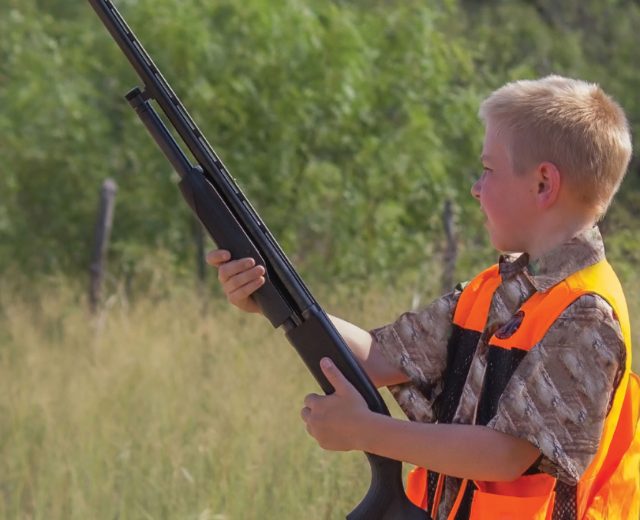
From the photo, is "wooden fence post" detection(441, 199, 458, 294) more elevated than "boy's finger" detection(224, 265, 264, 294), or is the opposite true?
"boy's finger" detection(224, 265, 264, 294)

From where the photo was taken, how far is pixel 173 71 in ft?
28.8

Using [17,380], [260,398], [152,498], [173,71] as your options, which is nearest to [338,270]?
[173,71]

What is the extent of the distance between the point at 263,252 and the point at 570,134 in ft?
1.93

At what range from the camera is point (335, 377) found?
7.25ft

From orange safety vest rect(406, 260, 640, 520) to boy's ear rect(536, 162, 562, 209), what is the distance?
0.13 m

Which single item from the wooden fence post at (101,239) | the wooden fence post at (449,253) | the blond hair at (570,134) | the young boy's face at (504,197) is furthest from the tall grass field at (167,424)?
the blond hair at (570,134)

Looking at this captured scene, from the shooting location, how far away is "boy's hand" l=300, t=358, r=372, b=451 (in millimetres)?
2160

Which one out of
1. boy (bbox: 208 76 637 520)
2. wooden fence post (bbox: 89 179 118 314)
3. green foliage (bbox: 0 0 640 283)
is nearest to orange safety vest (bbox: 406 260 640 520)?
boy (bbox: 208 76 637 520)

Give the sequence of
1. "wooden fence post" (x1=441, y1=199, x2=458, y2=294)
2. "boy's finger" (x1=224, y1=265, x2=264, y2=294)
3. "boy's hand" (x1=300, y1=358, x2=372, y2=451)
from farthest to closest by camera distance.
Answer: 1. "wooden fence post" (x1=441, y1=199, x2=458, y2=294)
2. "boy's finger" (x1=224, y1=265, x2=264, y2=294)
3. "boy's hand" (x1=300, y1=358, x2=372, y2=451)

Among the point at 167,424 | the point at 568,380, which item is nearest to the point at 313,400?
the point at 568,380

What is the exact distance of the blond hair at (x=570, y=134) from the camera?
2.11 meters

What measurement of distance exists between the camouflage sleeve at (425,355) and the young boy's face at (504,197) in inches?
9.4

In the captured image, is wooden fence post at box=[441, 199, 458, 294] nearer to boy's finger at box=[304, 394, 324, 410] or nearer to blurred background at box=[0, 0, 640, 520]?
blurred background at box=[0, 0, 640, 520]

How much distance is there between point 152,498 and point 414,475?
6.63 ft
